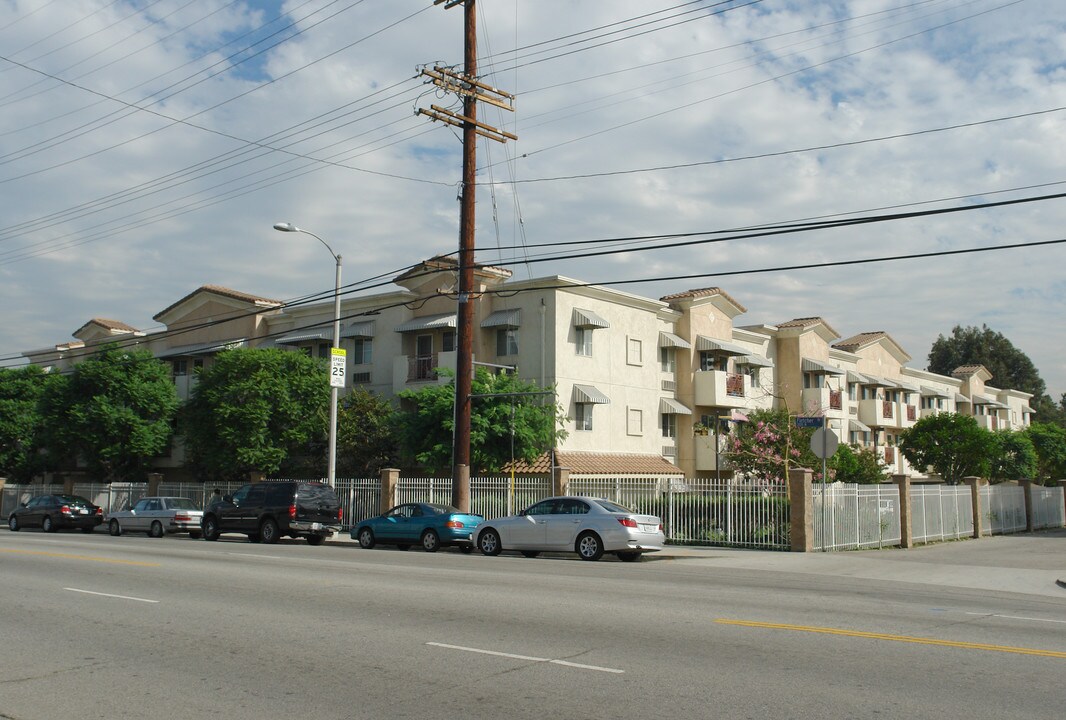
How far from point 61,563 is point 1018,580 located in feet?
59.0

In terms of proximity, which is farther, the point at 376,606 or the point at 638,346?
the point at 638,346

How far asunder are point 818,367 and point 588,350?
17.1 m

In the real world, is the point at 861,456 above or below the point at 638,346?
below

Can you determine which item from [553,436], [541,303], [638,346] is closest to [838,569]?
[553,436]

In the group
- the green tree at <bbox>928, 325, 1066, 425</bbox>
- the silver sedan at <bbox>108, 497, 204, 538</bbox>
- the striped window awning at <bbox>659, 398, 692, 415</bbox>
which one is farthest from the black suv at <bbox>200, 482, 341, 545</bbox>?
the green tree at <bbox>928, 325, 1066, 425</bbox>

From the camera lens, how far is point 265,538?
27.4 meters

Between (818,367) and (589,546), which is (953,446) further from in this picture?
(589,546)

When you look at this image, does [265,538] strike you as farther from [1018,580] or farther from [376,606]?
[1018,580]

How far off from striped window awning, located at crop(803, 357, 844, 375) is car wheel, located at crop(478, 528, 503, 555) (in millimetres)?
30846

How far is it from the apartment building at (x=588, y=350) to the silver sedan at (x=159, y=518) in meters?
6.86

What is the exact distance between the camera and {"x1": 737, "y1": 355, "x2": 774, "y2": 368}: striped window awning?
45.3m

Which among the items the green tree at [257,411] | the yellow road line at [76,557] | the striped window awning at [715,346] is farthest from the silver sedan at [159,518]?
the striped window awning at [715,346]

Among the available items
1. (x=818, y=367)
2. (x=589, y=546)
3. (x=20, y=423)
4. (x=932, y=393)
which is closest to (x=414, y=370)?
(x=589, y=546)

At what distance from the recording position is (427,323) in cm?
3678
